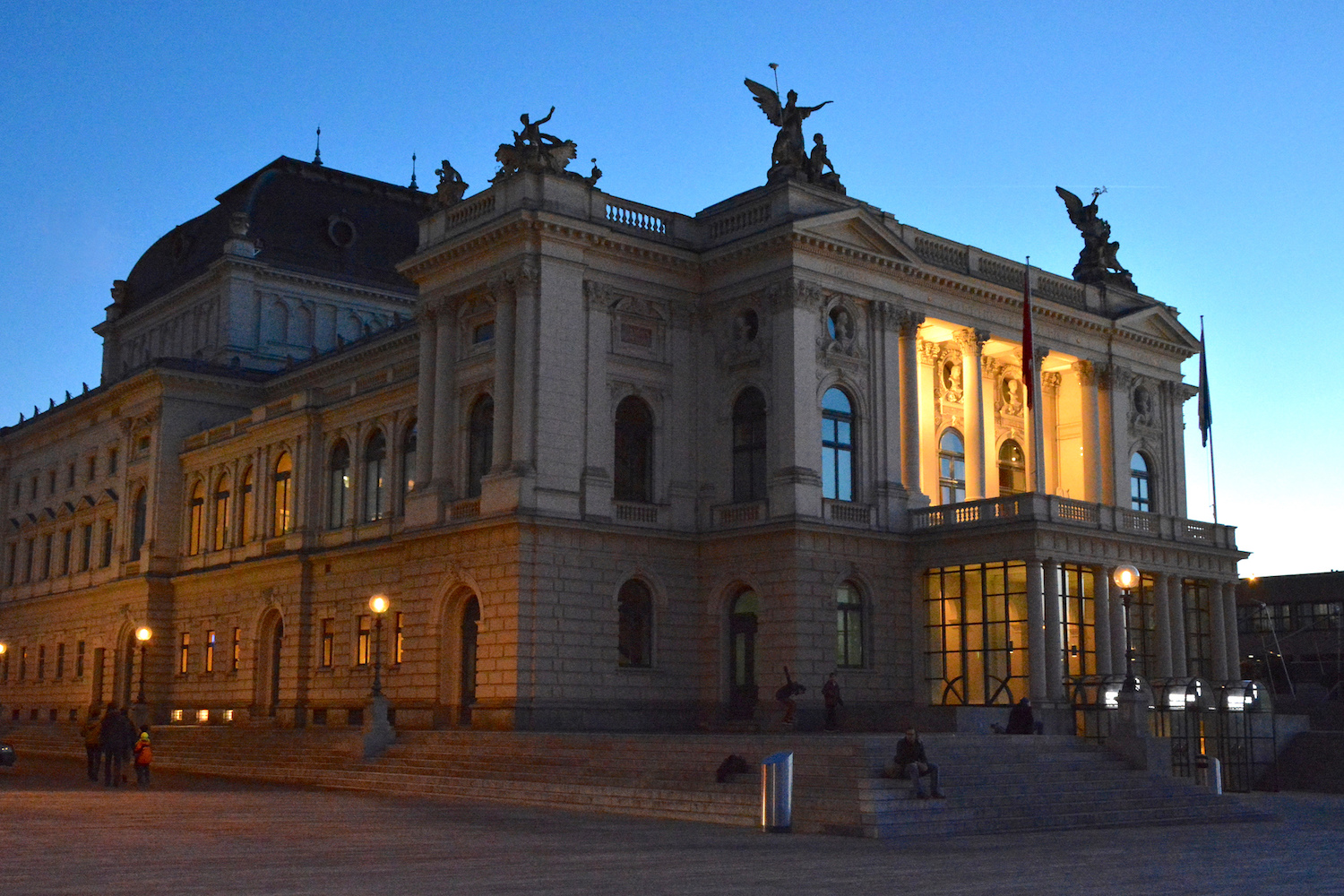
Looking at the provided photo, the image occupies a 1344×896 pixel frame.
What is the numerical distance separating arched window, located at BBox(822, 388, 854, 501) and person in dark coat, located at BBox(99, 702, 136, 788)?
21.3 m

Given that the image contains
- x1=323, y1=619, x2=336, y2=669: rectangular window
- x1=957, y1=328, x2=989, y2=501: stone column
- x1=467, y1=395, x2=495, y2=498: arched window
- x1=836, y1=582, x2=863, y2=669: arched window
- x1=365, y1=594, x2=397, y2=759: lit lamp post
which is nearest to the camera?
x1=365, y1=594, x2=397, y2=759: lit lamp post

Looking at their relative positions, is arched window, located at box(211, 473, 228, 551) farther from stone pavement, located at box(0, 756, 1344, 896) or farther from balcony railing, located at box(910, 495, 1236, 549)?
stone pavement, located at box(0, 756, 1344, 896)

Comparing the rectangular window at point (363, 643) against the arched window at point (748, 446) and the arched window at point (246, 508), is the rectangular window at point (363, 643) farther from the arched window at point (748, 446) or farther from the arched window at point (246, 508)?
the arched window at point (748, 446)

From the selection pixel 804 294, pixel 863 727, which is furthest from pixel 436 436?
pixel 863 727

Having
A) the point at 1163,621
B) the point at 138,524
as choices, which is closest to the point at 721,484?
the point at 1163,621

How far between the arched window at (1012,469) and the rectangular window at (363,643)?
75.1 ft

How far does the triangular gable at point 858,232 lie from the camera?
158 ft

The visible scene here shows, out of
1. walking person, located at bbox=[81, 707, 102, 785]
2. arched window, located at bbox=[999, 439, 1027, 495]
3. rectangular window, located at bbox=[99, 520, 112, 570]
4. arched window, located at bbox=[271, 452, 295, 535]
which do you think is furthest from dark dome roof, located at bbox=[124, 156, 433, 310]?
walking person, located at bbox=[81, 707, 102, 785]

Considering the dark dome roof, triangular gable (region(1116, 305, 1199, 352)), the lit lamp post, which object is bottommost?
the lit lamp post

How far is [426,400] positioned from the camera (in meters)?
51.0

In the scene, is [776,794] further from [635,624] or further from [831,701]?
[635,624]

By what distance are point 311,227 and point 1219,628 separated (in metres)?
45.9

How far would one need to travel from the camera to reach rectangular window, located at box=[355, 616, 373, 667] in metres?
54.6

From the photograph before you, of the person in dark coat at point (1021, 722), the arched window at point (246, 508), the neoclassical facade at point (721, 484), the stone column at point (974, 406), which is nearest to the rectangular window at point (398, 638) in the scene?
the neoclassical facade at point (721, 484)
